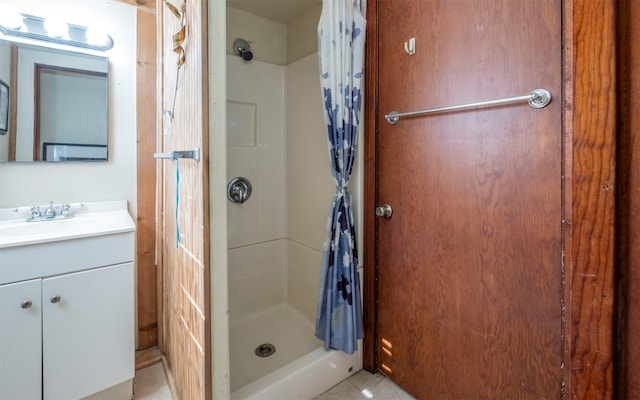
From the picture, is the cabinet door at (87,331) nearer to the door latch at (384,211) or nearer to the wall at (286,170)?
the wall at (286,170)

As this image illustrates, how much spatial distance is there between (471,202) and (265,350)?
4.71ft

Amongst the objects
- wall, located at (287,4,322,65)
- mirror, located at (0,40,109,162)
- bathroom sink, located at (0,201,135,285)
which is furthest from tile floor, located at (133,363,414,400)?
wall, located at (287,4,322,65)

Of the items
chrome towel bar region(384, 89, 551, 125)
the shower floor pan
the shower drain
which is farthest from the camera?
the shower drain

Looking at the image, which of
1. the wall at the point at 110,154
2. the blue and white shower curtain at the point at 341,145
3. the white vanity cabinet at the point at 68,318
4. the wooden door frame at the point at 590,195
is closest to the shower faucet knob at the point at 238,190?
the wall at the point at 110,154

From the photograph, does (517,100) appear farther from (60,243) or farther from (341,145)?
(60,243)

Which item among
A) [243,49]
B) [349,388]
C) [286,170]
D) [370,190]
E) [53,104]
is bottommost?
[349,388]

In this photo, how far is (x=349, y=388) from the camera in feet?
4.82

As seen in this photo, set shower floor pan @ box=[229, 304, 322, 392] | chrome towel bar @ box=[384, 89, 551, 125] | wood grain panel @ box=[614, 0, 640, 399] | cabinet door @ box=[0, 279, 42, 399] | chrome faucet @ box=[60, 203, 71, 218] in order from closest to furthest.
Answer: wood grain panel @ box=[614, 0, 640, 399]
chrome towel bar @ box=[384, 89, 551, 125]
cabinet door @ box=[0, 279, 42, 399]
chrome faucet @ box=[60, 203, 71, 218]
shower floor pan @ box=[229, 304, 322, 392]

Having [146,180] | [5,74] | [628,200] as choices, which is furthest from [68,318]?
[628,200]

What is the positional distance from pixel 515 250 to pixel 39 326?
72.0 inches

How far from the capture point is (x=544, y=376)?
1.00 meters

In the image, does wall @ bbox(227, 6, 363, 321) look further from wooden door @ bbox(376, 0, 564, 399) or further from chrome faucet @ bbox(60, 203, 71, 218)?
chrome faucet @ bbox(60, 203, 71, 218)

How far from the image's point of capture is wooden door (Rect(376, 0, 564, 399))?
97 cm

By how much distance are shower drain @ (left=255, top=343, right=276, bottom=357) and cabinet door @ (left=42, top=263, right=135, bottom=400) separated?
2.15 ft
